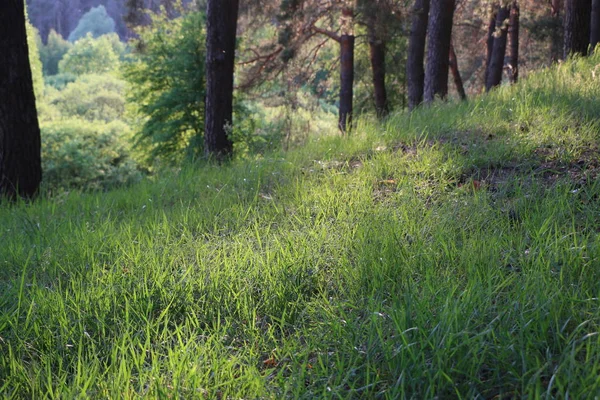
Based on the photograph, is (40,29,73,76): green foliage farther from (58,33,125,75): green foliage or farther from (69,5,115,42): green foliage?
(58,33,125,75): green foliage

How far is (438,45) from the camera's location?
10.7 m

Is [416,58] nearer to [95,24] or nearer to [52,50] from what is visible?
[52,50]

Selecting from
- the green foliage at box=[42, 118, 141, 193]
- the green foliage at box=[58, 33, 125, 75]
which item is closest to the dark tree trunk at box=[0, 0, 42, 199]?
the green foliage at box=[42, 118, 141, 193]

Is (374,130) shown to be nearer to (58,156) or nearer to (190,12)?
(190,12)

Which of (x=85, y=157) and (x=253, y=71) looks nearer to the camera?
(x=253, y=71)

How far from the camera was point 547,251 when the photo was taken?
2881 millimetres

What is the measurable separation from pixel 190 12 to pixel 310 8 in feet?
23.2

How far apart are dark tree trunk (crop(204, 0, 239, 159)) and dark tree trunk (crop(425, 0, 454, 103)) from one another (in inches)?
156

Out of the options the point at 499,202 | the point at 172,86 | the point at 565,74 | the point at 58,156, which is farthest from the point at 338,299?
the point at 58,156

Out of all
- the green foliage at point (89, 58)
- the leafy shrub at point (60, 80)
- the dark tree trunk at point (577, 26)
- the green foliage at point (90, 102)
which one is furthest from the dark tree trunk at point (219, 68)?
the green foliage at point (89, 58)

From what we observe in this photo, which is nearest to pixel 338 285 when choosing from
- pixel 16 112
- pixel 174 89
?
pixel 16 112

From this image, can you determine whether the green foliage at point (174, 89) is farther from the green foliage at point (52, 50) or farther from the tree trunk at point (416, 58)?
the green foliage at point (52, 50)

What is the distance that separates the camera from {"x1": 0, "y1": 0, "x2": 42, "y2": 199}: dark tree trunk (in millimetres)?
6254

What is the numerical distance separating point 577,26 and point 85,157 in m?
22.0
